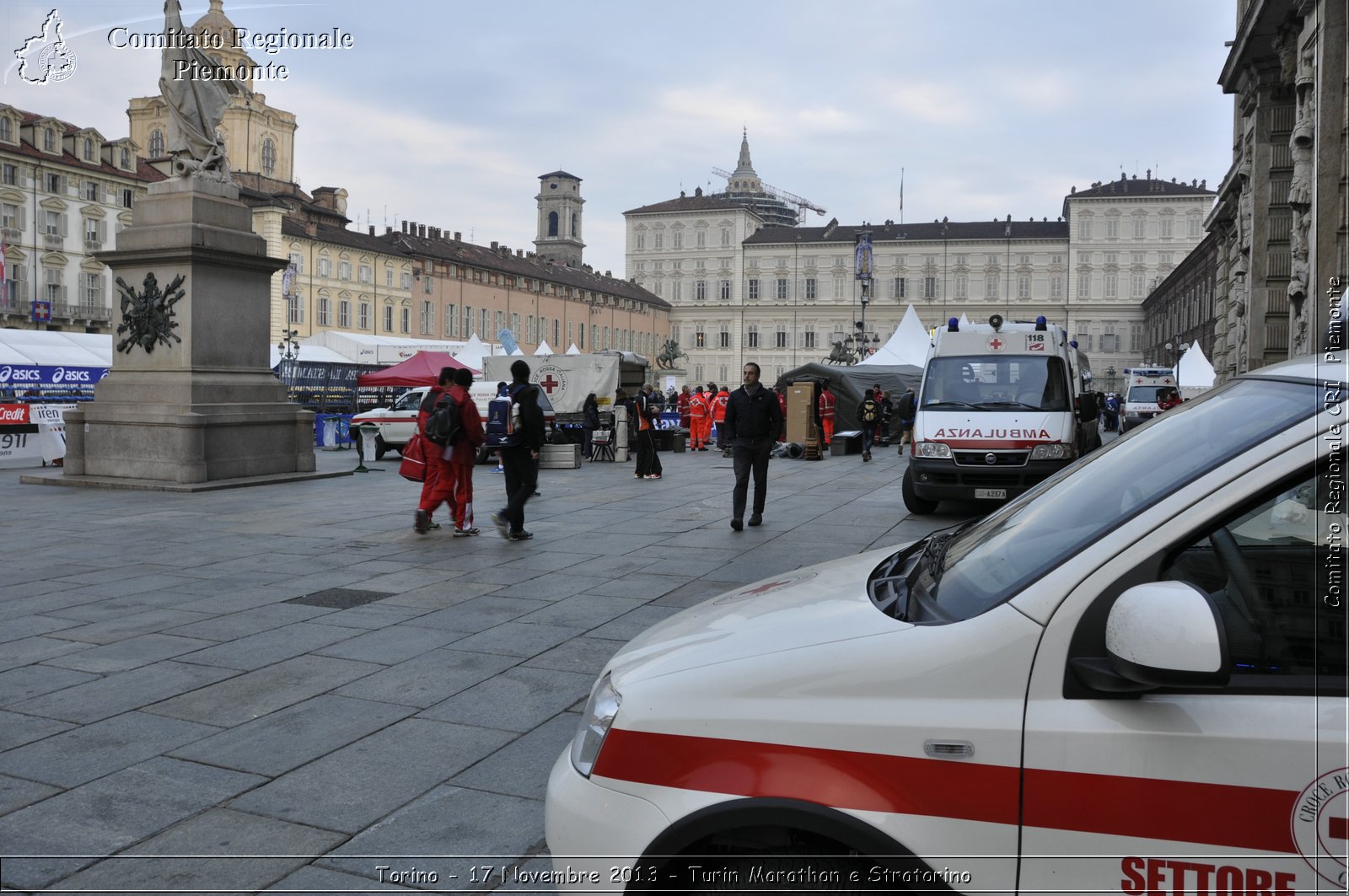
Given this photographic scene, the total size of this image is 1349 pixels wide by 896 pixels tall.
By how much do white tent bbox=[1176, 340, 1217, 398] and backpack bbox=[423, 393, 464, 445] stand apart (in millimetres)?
31211

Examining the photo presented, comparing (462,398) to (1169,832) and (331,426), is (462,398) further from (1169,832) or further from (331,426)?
(331,426)

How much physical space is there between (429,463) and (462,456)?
15.7 inches

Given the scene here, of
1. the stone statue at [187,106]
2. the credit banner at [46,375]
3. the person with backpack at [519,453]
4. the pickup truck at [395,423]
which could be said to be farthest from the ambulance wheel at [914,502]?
the credit banner at [46,375]

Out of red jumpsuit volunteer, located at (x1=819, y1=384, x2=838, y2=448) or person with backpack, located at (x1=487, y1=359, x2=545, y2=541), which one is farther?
red jumpsuit volunteer, located at (x1=819, y1=384, x2=838, y2=448)

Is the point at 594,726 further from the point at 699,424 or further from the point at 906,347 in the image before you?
the point at 906,347

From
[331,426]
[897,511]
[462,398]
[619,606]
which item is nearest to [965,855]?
[619,606]

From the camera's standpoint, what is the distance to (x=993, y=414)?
13.1 metres

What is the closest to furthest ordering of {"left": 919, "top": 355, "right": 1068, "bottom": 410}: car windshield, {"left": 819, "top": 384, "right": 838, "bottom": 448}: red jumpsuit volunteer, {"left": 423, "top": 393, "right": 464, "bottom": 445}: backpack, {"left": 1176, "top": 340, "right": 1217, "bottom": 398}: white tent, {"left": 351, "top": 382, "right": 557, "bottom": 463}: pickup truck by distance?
{"left": 423, "top": 393, "right": 464, "bottom": 445}: backpack < {"left": 919, "top": 355, "right": 1068, "bottom": 410}: car windshield < {"left": 351, "top": 382, "right": 557, "bottom": 463}: pickup truck < {"left": 819, "top": 384, "right": 838, "bottom": 448}: red jumpsuit volunteer < {"left": 1176, "top": 340, "right": 1217, "bottom": 398}: white tent

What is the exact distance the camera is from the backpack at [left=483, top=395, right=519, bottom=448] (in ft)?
36.6

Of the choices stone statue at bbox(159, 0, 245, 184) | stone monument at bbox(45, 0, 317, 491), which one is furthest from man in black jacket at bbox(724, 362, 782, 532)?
stone statue at bbox(159, 0, 245, 184)

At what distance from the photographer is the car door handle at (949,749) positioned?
2.09 m

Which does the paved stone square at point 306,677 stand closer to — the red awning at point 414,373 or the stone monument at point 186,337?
the stone monument at point 186,337

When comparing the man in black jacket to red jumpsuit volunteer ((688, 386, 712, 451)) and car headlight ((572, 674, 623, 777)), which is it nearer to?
car headlight ((572, 674, 623, 777))

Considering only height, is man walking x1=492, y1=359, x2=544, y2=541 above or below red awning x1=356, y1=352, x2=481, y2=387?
below
